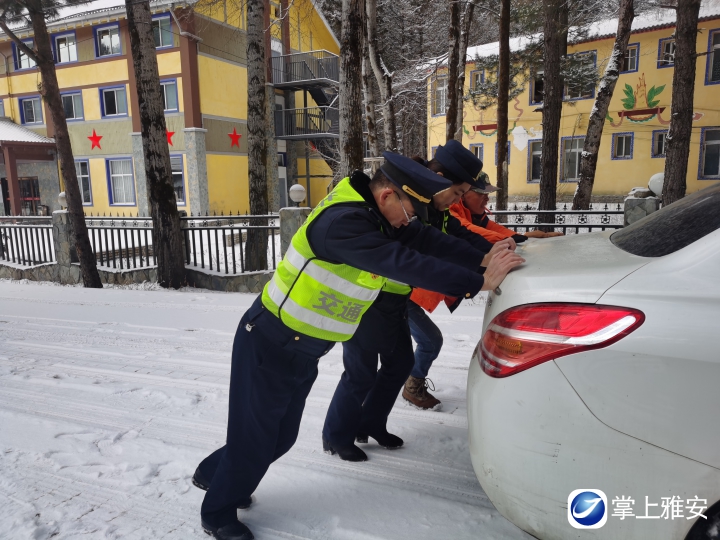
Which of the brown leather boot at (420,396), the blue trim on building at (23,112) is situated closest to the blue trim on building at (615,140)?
the brown leather boot at (420,396)

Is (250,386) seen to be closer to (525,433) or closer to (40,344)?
(525,433)

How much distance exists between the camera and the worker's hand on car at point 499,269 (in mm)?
2129

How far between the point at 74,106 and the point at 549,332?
24.1 meters

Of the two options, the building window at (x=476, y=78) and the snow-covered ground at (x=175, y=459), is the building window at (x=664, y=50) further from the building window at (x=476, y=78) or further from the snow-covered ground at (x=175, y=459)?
the snow-covered ground at (x=175, y=459)

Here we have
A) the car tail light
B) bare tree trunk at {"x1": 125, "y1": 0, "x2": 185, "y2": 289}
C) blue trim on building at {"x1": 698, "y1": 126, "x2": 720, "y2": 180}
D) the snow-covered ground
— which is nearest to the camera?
the car tail light

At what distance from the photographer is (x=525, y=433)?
1.76 meters

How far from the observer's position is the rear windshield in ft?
6.16

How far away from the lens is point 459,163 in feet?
9.64

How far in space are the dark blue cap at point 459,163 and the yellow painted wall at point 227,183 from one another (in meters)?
17.8

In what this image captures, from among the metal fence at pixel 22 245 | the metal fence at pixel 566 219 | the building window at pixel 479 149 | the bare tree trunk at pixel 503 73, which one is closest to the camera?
the metal fence at pixel 566 219

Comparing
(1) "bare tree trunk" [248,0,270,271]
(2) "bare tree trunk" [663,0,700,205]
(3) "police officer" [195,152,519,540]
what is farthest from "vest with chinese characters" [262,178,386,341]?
(1) "bare tree trunk" [248,0,270,271]

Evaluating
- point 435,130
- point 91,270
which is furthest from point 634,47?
point 91,270

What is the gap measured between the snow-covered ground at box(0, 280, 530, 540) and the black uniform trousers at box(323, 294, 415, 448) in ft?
0.64

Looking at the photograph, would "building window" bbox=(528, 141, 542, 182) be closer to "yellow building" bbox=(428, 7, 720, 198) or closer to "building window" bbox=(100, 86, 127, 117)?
"yellow building" bbox=(428, 7, 720, 198)
